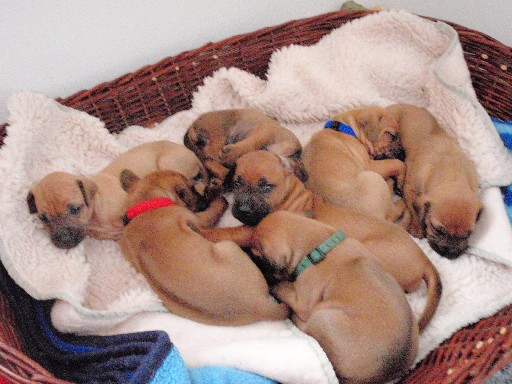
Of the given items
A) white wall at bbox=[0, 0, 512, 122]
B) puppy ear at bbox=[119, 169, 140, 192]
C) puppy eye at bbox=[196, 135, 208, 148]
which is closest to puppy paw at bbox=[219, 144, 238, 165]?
puppy eye at bbox=[196, 135, 208, 148]

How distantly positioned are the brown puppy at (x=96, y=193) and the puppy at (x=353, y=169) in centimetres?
57

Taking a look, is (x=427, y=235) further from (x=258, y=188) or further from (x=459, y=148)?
(x=258, y=188)

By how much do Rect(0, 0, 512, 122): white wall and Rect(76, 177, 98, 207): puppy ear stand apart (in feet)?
2.00

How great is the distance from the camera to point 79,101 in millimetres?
2621

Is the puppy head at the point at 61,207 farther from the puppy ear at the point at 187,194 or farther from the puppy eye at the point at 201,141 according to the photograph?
the puppy eye at the point at 201,141

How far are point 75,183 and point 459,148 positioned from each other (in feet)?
5.93

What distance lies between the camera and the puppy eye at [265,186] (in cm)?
229

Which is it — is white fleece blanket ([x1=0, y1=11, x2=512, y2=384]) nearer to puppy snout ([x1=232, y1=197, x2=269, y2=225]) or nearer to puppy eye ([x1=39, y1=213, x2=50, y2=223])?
puppy eye ([x1=39, y1=213, x2=50, y2=223])

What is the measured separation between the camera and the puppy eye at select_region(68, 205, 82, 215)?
218 centimetres

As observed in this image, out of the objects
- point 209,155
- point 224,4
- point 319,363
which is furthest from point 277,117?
point 319,363

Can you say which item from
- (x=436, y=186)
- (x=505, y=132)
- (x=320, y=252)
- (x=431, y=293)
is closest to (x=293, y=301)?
(x=320, y=252)

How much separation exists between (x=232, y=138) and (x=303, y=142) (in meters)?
0.44

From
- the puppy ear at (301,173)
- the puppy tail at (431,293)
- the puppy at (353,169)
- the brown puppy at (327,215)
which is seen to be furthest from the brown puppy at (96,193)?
the puppy tail at (431,293)

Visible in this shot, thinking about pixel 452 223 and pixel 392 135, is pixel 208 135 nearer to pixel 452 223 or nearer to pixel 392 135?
pixel 392 135
